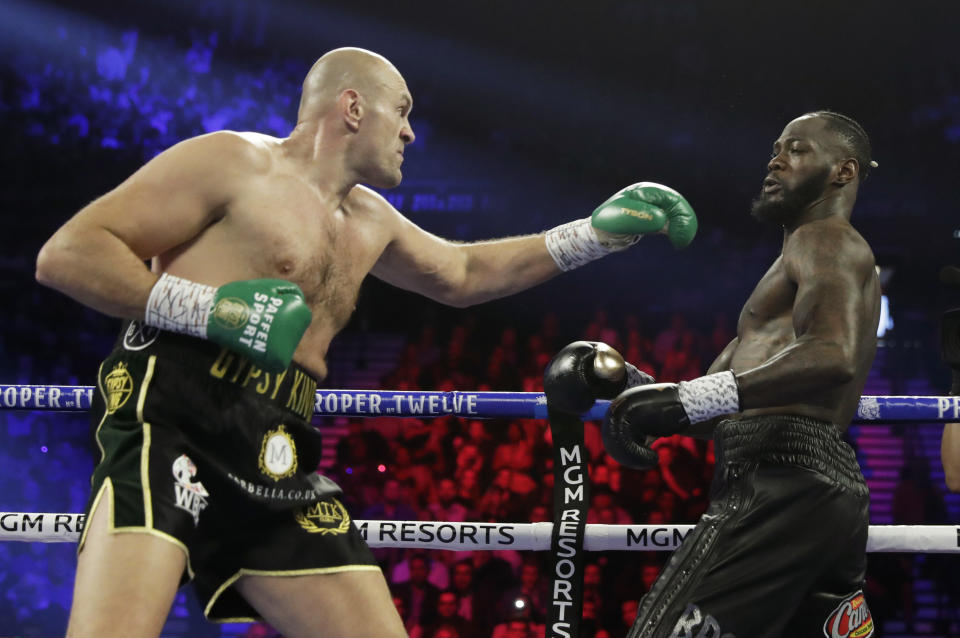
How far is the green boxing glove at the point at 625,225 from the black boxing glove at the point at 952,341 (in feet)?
3.40

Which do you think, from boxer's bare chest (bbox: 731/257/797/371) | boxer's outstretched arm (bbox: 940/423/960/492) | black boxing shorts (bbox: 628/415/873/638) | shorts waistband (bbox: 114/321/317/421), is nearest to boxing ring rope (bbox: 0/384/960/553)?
black boxing shorts (bbox: 628/415/873/638)

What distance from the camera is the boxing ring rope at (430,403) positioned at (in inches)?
81.7

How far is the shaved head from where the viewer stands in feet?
5.75

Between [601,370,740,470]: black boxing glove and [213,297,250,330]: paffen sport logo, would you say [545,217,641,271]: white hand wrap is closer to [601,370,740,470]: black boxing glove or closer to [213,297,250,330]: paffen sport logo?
[601,370,740,470]: black boxing glove

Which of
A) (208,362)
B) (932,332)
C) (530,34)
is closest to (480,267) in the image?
(208,362)

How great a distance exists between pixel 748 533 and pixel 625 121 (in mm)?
4752

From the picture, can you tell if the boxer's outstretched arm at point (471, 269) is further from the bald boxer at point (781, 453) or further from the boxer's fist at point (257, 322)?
the boxer's fist at point (257, 322)

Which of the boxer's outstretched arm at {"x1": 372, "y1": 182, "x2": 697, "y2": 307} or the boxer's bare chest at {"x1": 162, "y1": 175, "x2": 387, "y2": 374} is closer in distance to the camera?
the boxer's bare chest at {"x1": 162, "y1": 175, "x2": 387, "y2": 374}

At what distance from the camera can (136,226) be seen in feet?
4.70

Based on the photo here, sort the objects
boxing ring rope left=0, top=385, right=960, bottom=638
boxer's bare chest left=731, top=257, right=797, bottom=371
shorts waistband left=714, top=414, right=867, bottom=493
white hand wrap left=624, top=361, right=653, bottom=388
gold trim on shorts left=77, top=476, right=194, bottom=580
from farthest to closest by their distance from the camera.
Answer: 1. white hand wrap left=624, top=361, right=653, bottom=388
2. boxing ring rope left=0, top=385, right=960, bottom=638
3. boxer's bare chest left=731, top=257, right=797, bottom=371
4. shorts waistband left=714, top=414, right=867, bottom=493
5. gold trim on shorts left=77, top=476, right=194, bottom=580


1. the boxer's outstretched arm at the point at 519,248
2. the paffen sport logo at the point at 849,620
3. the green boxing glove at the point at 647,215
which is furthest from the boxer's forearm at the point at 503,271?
the paffen sport logo at the point at 849,620

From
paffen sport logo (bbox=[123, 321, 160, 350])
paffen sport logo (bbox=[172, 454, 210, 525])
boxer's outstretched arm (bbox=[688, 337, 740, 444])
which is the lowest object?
paffen sport logo (bbox=[172, 454, 210, 525])

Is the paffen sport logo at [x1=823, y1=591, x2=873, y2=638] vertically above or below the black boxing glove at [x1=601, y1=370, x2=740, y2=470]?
below

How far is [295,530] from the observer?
153 cm
